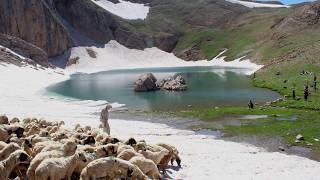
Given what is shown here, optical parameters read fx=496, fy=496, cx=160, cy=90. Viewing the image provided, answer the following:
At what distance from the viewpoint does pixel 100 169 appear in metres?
21.9

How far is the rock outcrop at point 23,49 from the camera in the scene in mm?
154625

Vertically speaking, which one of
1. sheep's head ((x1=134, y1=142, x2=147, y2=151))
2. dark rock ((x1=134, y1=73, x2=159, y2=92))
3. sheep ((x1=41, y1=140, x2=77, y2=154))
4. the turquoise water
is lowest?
the turquoise water

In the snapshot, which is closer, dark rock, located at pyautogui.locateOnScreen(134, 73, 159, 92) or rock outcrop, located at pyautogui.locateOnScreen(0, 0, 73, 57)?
dark rock, located at pyautogui.locateOnScreen(134, 73, 159, 92)

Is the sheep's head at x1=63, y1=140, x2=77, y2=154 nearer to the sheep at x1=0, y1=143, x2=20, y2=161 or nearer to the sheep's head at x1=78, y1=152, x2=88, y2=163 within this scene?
the sheep's head at x1=78, y1=152, x2=88, y2=163

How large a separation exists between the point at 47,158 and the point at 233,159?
14013mm

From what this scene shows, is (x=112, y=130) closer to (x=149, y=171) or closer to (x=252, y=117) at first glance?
(x=252, y=117)

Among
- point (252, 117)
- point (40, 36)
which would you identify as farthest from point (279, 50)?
point (252, 117)

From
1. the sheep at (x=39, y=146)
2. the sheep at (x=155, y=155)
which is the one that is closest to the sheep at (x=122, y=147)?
the sheep at (x=155, y=155)

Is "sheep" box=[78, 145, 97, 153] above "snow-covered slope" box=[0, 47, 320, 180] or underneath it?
above

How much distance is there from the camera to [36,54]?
160 metres

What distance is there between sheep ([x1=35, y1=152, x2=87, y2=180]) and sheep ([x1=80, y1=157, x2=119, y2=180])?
903 mm

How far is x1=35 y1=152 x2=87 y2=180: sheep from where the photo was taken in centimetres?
2156

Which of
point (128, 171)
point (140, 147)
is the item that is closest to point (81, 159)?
point (128, 171)

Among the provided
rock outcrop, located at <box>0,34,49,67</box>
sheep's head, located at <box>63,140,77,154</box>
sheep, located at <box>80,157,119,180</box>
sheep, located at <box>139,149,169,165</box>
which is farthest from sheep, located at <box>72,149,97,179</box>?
rock outcrop, located at <box>0,34,49,67</box>
